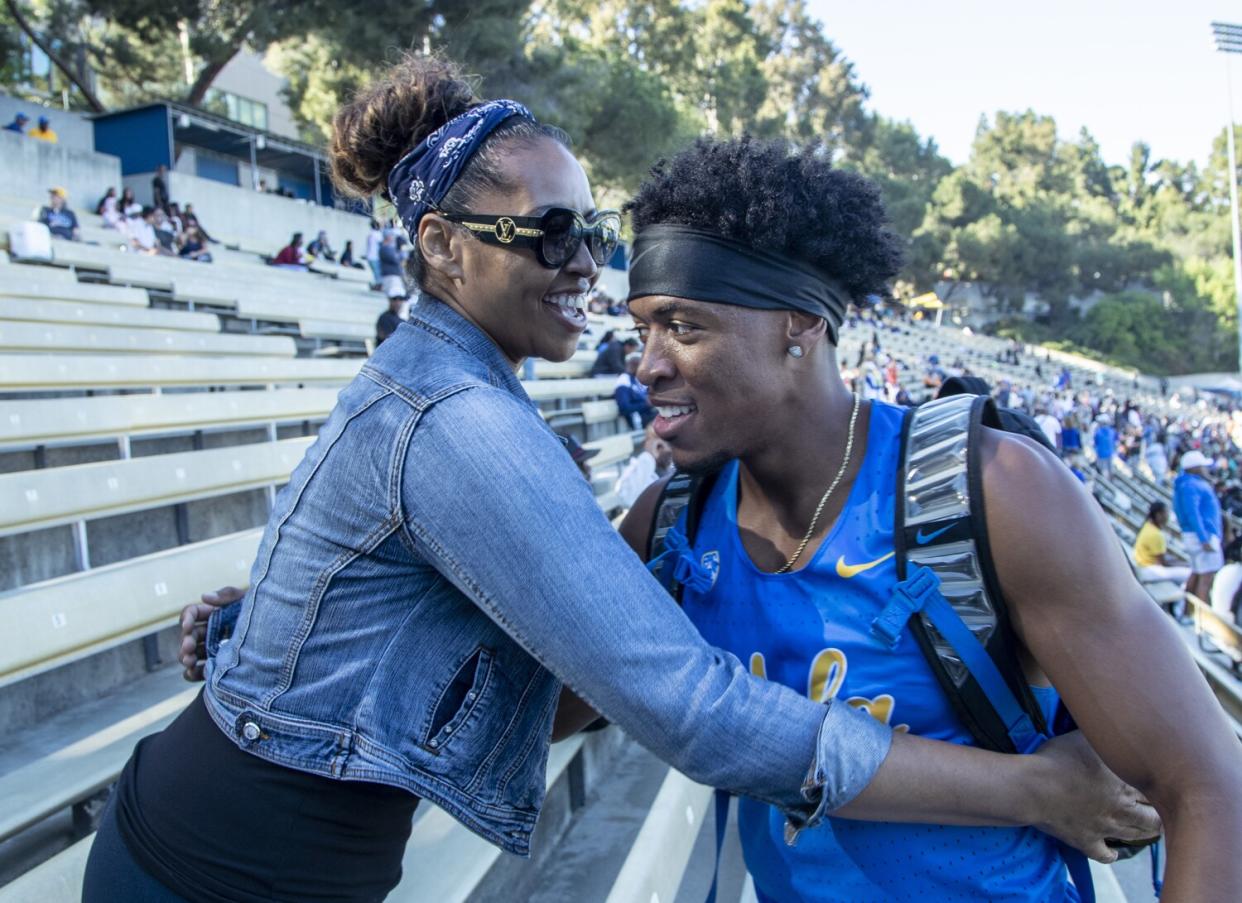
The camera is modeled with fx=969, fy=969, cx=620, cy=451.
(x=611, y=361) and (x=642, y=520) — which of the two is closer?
(x=642, y=520)

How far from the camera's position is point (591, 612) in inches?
42.3

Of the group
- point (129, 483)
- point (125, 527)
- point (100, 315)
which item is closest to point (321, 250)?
point (100, 315)

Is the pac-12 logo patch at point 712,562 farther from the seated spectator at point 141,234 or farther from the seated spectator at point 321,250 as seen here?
the seated spectator at point 321,250

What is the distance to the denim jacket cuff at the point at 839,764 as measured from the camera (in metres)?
1.13

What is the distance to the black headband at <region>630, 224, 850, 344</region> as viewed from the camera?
1.48m

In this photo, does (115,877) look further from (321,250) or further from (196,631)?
(321,250)

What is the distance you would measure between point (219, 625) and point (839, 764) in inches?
39.6

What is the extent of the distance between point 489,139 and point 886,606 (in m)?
0.86

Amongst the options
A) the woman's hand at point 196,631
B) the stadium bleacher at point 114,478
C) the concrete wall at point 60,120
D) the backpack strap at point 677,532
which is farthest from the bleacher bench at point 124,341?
the concrete wall at point 60,120

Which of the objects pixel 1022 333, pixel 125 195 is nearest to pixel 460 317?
pixel 125 195

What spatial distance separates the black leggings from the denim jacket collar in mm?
773

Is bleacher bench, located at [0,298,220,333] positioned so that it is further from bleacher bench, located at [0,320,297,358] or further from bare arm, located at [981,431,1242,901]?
bare arm, located at [981,431,1242,901]

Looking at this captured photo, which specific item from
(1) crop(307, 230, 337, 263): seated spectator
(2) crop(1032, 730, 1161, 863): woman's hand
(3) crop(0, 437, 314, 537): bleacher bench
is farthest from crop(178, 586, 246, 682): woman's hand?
(1) crop(307, 230, 337, 263): seated spectator

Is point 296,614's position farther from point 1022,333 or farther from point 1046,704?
point 1022,333
